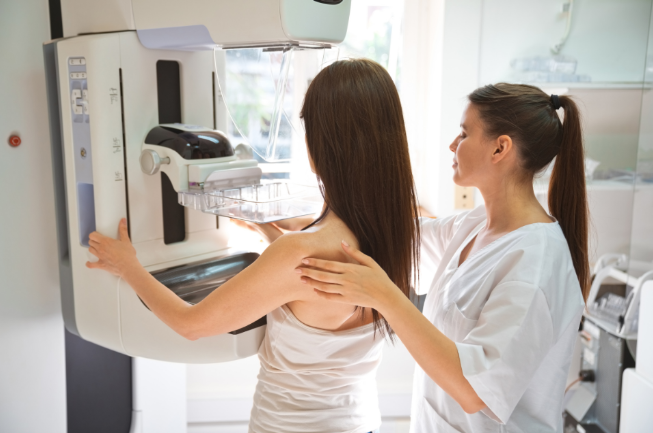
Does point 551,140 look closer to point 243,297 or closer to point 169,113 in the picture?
point 243,297

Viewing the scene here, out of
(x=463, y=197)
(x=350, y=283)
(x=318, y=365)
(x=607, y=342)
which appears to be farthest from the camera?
(x=463, y=197)

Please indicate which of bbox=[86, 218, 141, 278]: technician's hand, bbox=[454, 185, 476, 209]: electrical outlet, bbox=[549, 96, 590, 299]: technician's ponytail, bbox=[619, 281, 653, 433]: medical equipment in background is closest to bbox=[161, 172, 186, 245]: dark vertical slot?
bbox=[86, 218, 141, 278]: technician's hand

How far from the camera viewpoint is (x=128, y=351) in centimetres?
129

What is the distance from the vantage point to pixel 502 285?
1.01 meters

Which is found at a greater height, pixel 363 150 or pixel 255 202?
pixel 363 150

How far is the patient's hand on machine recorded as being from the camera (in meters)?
0.96

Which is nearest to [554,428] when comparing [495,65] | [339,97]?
[339,97]

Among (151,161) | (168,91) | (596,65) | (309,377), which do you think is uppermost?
(596,65)

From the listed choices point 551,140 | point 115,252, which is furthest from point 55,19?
point 551,140

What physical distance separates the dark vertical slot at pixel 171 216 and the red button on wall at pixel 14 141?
329mm

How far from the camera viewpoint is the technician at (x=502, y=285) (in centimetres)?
95

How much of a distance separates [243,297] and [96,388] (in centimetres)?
81

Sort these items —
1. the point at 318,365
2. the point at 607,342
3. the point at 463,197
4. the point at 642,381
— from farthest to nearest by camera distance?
the point at 463,197 < the point at 607,342 < the point at 642,381 < the point at 318,365

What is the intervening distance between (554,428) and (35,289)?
1.17 metres
